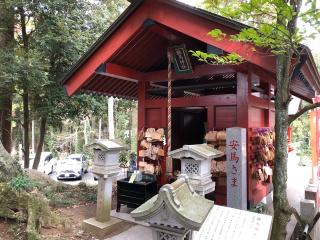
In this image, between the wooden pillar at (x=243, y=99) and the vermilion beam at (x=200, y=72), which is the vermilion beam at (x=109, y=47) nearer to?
the vermilion beam at (x=200, y=72)

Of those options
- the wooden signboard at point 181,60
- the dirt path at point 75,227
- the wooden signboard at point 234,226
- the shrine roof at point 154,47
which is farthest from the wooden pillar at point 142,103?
the wooden signboard at point 234,226

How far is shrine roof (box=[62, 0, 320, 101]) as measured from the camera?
547 cm

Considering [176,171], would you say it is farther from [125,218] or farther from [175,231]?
[175,231]

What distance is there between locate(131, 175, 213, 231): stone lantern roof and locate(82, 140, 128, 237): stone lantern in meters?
3.51

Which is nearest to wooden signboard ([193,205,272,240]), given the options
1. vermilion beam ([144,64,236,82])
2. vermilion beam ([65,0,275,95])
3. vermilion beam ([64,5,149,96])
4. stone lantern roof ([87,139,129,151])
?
vermilion beam ([65,0,275,95])

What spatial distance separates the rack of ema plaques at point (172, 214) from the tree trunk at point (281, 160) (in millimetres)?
1670

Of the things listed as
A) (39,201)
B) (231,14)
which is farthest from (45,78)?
(231,14)

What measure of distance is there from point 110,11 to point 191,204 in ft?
42.8

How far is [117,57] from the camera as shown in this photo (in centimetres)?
757

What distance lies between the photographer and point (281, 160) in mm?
4027

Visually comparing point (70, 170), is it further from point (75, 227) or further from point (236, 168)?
point (236, 168)

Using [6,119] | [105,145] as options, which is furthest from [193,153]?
[6,119]

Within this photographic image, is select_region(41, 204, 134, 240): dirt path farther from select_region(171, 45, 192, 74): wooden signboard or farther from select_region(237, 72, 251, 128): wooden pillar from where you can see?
select_region(171, 45, 192, 74): wooden signboard

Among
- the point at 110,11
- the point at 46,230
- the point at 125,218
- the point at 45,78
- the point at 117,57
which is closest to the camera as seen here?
the point at 46,230
